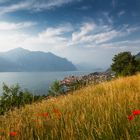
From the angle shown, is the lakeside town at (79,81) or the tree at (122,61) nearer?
the lakeside town at (79,81)

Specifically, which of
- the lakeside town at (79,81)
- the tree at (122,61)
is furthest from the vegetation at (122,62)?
the lakeside town at (79,81)

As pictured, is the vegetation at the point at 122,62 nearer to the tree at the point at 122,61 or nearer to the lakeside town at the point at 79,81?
the tree at the point at 122,61

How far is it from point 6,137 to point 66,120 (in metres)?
1.05

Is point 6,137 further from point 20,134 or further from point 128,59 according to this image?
point 128,59

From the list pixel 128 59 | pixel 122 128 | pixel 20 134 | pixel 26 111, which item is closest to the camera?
pixel 122 128

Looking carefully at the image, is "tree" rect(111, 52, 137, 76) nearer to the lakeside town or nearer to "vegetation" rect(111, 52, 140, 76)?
"vegetation" rect(111, 52, 140, 76)

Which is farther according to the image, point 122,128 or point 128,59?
point 128,59

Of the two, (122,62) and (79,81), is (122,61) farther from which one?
(79,81)

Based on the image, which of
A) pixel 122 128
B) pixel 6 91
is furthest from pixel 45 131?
pixel 6 91

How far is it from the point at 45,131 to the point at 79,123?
0.53m

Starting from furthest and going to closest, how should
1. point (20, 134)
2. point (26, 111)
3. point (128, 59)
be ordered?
point (128, 59) → point (26, 111) → point (20, 134)

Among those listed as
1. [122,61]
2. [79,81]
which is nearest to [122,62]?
[122,61]

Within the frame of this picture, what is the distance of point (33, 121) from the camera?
460 cm

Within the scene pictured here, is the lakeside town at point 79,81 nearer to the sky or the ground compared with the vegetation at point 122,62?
nearer to the ground
